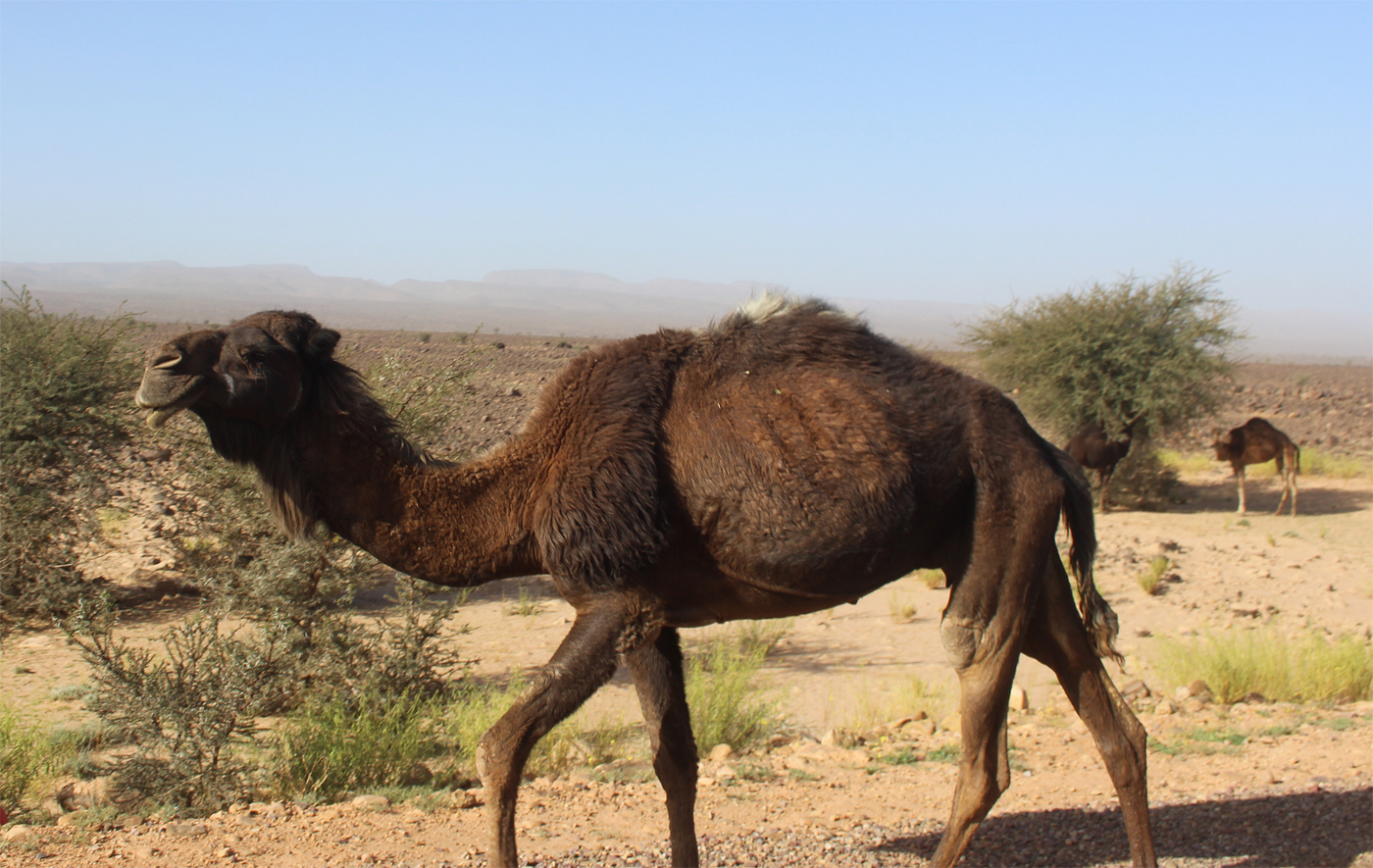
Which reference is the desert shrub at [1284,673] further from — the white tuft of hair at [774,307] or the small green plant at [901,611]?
the white tuft of hair at [774,307]

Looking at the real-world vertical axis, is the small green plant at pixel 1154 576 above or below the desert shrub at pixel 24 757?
below

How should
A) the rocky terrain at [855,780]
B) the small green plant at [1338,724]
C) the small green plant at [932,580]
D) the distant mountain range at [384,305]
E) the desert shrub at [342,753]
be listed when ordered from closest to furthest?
the rocky terrain at [855,780]
the desert shrub at [342,753]
the small green plant at [1338,724]
the small green plant at [932,580]
the distant mountain range at [384,305]

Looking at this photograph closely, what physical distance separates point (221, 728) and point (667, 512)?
4.12 meters

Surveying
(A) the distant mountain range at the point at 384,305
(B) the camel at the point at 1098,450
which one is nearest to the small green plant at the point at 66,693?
(B) the camel at the point at 1098,450

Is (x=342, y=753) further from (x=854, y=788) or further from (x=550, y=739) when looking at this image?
(x=854, y=788)

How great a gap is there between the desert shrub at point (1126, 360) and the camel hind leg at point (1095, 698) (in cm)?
1916

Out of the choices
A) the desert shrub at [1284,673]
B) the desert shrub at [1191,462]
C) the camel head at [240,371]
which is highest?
the camel head at [240,371]

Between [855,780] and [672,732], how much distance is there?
266cm

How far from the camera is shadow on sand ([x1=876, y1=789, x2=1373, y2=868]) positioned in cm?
539

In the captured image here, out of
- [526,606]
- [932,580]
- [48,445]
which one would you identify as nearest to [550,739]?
[526,606]

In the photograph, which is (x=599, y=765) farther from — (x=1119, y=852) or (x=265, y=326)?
(x=265, y=326)

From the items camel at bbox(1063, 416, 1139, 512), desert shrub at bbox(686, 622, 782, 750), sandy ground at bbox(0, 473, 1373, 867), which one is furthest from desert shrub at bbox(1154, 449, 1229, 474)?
desert shrub at bbox(686, 622, 782, 750)

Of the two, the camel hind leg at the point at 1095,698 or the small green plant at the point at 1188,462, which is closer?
the camel hind leg at the point at 1095,698

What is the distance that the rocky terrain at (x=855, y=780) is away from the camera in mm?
5449
